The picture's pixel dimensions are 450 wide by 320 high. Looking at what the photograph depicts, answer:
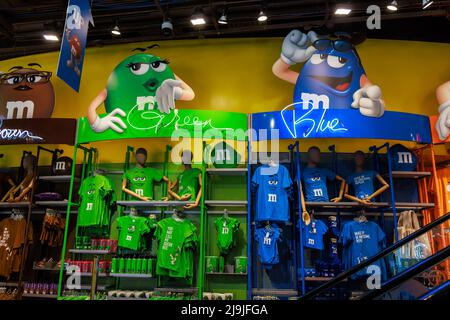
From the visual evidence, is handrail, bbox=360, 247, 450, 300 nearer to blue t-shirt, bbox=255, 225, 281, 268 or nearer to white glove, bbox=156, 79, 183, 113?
blue t-shirt, bbox=255, 225, 281, 268

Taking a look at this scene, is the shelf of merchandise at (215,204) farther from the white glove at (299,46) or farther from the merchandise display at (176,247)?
the white glove at (299,46)

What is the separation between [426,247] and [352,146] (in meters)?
2.20

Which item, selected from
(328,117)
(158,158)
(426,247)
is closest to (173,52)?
(158,158)

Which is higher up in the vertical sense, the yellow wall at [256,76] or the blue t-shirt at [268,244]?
the yellow wall at [256,76]

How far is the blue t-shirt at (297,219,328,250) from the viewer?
5234 mm

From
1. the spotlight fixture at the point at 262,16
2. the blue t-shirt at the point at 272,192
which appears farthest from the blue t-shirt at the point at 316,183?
the spotlight fixture at the point at 262,16

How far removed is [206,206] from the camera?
563 cm

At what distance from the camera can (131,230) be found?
5355mm

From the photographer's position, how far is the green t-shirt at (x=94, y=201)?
5.52m

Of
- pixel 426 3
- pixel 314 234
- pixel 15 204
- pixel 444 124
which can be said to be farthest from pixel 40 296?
pixel 426 3

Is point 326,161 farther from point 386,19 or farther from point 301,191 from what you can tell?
point 386,19

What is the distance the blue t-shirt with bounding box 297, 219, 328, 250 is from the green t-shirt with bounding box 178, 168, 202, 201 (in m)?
1.58

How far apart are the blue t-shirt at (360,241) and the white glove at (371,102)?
5.01 ft

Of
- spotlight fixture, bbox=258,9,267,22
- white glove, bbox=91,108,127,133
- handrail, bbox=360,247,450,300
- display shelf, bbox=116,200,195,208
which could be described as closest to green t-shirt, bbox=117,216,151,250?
display shelf, bbox=116,200,195,208
